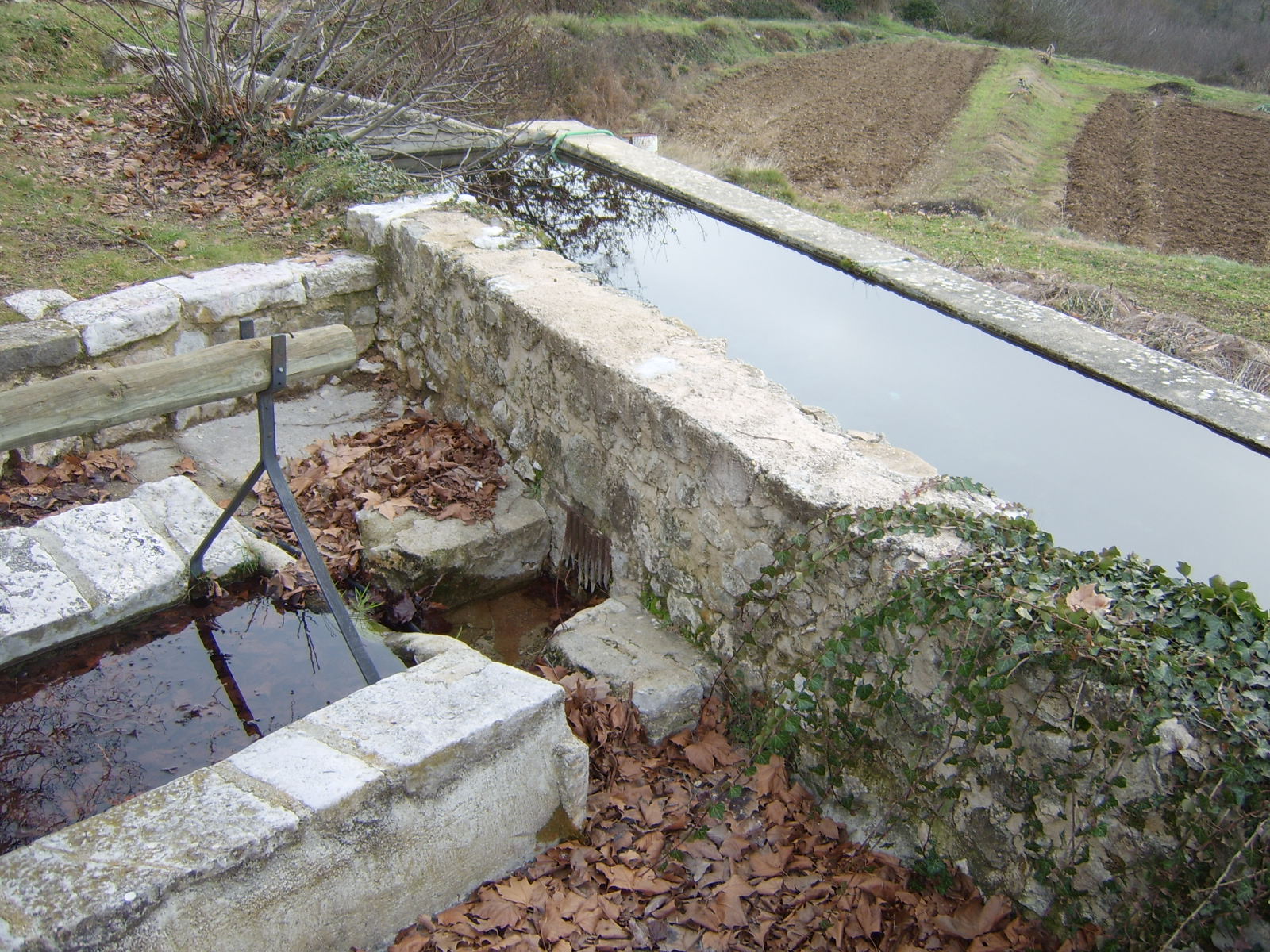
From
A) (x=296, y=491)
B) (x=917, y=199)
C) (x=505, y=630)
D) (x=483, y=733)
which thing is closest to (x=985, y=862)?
(x=483, y=733)

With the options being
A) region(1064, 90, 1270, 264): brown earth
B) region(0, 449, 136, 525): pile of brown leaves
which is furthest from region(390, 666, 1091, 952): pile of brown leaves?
region(1064, 90, 1270, 264): brown earth

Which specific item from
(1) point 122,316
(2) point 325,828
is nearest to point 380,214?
(1) point 122,316

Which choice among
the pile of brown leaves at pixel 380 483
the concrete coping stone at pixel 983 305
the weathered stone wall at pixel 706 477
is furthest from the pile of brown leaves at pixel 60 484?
the concrete coping stone at pixel 983 305

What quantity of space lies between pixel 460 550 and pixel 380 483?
2.46 feet

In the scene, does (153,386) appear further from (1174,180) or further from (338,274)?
(1174,180)

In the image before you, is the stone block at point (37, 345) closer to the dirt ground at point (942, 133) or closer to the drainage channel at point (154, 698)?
the drainage channel at point (154, 698)

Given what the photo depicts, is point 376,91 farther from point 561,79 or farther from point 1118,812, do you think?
point 1118,812

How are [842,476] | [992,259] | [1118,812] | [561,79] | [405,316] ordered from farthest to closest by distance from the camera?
[561,79], [992,259], [405,316], [842,476], [1118,812]

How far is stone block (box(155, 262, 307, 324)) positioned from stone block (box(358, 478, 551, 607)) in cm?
166

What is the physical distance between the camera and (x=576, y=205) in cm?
695

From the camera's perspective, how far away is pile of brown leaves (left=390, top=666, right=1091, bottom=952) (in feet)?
8.34

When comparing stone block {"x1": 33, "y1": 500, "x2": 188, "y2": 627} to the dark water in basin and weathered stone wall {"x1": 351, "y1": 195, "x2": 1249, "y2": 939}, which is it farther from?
weathered stone wall {"x1": 351, "y1": 195, "x2": 1249, "y2": 939}

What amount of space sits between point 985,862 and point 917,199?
1101cm

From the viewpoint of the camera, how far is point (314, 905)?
235cm
